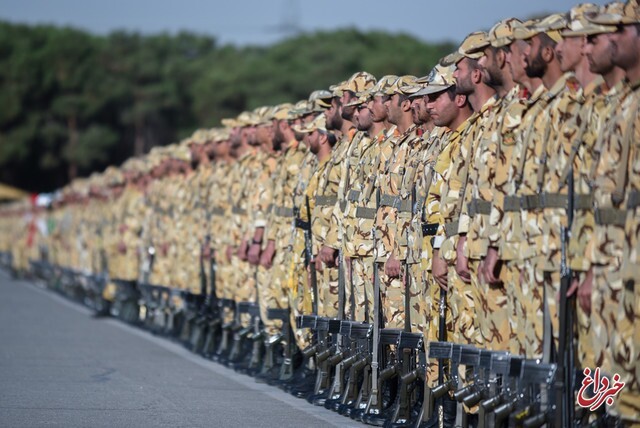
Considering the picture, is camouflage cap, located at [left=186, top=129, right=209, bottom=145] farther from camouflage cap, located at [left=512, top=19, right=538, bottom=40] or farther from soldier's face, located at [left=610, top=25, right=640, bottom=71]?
soldier's face, located at [left=610, top=25, right=640, bottom=71]

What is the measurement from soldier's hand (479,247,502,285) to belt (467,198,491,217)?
288 mm

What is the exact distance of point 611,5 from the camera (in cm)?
859

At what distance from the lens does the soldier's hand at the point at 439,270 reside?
1047cm

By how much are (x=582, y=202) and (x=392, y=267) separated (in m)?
3.47

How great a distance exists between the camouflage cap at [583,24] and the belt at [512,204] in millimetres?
1066

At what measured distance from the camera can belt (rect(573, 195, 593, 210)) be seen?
845cm

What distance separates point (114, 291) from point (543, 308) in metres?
19.7

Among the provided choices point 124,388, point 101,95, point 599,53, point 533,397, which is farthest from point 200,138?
point 101,95

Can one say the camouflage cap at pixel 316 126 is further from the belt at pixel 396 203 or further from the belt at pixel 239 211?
the belt at pixel 239 211

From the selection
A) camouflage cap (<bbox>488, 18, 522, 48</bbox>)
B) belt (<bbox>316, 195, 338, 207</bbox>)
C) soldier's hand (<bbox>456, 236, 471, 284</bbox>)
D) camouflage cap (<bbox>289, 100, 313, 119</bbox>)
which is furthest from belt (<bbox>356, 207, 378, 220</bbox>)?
camouflage cap (<bbox>289, 100, 313, 119</bbox>)

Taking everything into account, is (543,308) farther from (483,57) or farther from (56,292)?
(56,292)

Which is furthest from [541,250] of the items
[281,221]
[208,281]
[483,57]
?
[208,281]

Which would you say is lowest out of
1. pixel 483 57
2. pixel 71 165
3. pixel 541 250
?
pixel 541 250

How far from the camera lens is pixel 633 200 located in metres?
7.93
